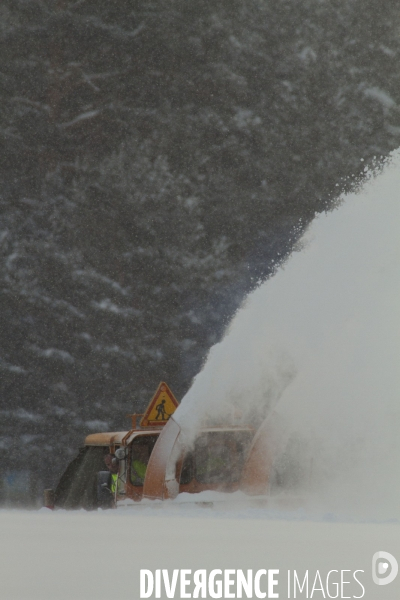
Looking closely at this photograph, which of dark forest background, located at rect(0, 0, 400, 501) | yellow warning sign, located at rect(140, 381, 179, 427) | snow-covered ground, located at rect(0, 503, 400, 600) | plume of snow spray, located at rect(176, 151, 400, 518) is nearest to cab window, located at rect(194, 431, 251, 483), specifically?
plume of snow spray, located at rect(176, 151, 400, 518)

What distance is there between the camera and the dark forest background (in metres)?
13.6

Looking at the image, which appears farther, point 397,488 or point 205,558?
point 397,488

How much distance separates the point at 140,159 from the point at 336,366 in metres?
10.8

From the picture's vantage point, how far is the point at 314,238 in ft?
23.9

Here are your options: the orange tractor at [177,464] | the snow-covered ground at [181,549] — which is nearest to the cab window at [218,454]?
the orange tractor at [177,464]

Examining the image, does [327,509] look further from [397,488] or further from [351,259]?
[351,259]

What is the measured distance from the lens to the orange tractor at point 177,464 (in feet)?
15.5

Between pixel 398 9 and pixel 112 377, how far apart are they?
785 cm

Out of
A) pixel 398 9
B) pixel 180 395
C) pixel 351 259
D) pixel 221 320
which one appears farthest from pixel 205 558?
pixel 221 320

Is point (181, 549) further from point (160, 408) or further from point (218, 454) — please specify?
point (160, 408)

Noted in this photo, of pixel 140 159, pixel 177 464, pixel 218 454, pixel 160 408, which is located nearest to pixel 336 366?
pixel 218 454

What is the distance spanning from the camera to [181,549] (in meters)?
3.85

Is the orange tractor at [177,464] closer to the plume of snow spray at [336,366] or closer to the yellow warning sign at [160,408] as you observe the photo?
the plume of snow spray at [336,366]

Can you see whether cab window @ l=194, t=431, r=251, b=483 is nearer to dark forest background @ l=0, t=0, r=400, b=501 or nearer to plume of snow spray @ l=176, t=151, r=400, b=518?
plume of snow spray @ l=176, t=151, r=400, b=518
